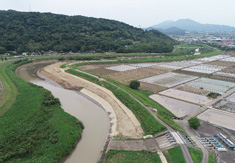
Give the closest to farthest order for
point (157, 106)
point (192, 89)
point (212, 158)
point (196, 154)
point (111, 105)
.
Result: point (212, 158)
point (196, 154)
point (157, 106)
point (111, 105)
point (192, 89)

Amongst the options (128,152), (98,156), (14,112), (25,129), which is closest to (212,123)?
(128,152)

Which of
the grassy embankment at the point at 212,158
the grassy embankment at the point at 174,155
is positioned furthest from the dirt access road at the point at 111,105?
the grassy embankment at the point at 212,158

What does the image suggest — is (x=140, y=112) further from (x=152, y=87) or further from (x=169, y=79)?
(x=169, y=79)

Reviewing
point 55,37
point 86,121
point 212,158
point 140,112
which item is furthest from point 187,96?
point 55,37

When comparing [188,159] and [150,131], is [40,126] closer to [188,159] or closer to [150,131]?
[150,131]

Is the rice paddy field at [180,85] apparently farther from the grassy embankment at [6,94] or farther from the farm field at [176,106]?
the grassy embankment at [6,94]

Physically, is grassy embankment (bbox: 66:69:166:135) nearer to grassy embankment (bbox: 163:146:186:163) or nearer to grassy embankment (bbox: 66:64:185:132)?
grassy embankment (bbox: 66:64:185:132)
